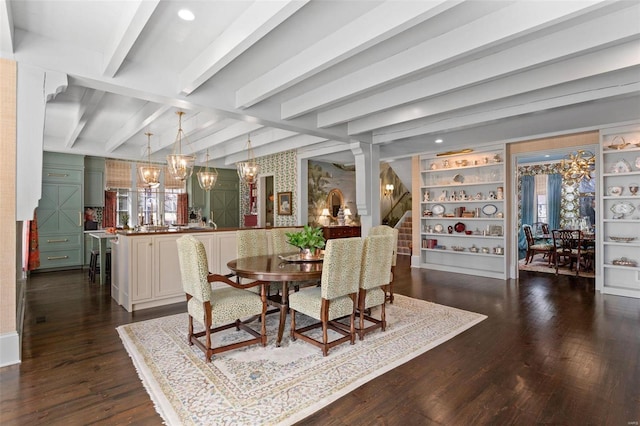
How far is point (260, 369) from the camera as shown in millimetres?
2598

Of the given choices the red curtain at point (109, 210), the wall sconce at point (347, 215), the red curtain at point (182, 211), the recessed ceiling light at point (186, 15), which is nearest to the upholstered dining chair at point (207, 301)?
the recessed ceiling light at point (186, 15)

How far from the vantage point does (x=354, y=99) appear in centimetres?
434

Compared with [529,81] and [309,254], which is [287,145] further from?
[529,81]

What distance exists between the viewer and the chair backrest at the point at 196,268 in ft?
8.89

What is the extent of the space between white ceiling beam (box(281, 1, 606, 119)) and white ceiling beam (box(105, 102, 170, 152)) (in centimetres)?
213

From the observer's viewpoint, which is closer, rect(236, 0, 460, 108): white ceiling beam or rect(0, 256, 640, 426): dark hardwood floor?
rect(0, 256, 640, 426): dark hardwood floor

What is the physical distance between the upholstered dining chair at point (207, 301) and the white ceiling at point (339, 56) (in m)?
1.67

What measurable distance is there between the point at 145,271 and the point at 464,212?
5999 millimetres

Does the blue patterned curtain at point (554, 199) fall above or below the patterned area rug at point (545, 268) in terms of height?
above

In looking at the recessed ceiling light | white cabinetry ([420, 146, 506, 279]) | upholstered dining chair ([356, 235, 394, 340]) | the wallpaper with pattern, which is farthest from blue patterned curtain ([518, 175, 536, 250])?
the recessed ceiling light

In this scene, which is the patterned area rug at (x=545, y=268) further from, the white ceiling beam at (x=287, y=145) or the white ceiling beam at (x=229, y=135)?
the white ceiling beam at (x=229, y=135)

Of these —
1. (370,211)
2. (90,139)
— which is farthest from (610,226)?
(90,139)

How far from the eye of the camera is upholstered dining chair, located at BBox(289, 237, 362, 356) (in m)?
2.84

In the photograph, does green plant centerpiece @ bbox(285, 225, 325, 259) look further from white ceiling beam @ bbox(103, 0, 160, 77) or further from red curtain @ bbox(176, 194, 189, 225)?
red curtain @ bbox(176, 194, 189, 225)
